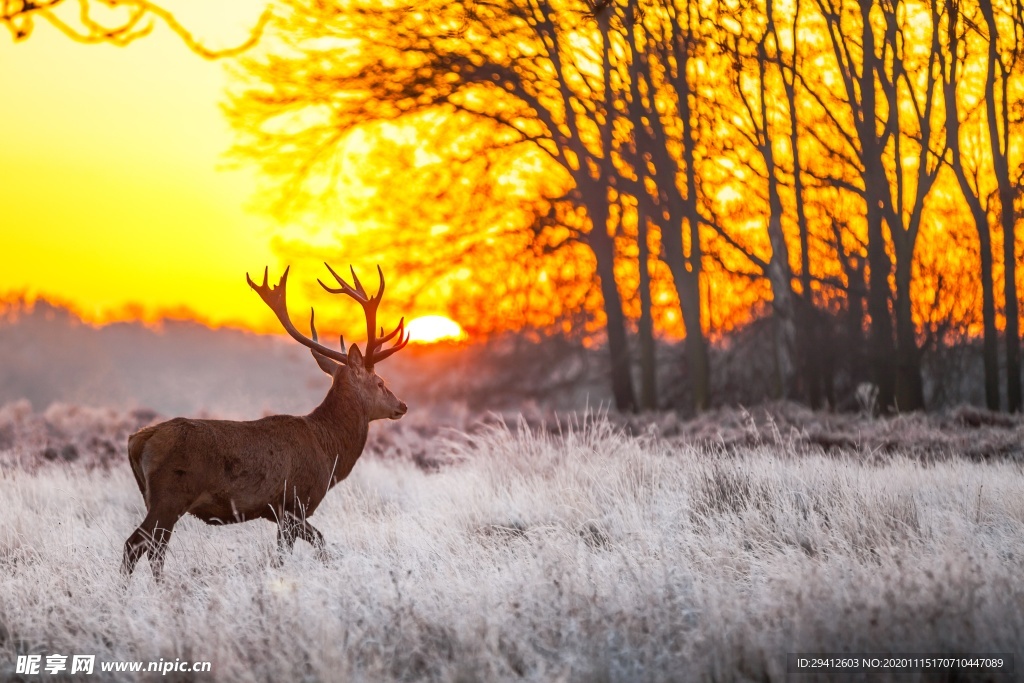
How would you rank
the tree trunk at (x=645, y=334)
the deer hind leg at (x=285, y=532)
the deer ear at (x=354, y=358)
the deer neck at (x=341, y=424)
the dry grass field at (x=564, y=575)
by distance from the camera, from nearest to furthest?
the dry grass field at (x=564, y=575) → the deer hind leg at (x=285, y=532) → the deer neck at (x=341, y=424) → the deer ear at (x=354, y=358) → the tree trunk at (x=645, y=334)

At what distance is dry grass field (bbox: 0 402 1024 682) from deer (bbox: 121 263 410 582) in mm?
300

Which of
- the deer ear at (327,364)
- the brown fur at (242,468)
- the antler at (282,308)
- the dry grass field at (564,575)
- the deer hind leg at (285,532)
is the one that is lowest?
the dry grass field at (564,575)

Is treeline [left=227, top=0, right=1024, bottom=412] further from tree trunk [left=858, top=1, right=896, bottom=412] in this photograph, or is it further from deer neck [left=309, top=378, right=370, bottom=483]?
deer neck [left=309, top=378, right=370, bottom=483]

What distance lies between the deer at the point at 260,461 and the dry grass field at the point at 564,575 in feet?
0.98

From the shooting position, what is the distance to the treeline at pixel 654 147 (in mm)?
16656

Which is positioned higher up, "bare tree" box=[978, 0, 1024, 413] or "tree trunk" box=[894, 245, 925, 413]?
"bare tree" box=[978, 0, 1024, 413]

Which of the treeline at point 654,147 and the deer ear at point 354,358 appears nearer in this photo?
the deer ear at point 354,358

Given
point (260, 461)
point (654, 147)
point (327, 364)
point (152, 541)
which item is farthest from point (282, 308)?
point (654, 147)

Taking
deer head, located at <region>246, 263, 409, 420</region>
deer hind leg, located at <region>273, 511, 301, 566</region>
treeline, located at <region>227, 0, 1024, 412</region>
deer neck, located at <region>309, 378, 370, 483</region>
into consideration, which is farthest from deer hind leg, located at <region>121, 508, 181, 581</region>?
treeline, located at <region>227, 0, 1024, 412</region>

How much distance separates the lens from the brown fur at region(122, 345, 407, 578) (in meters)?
6.28

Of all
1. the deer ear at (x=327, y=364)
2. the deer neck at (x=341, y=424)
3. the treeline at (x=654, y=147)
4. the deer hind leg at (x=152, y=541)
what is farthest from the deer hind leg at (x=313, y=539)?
the treeline at (x=654, y=147)

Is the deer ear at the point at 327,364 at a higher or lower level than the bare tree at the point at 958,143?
lower

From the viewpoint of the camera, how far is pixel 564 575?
232 inches

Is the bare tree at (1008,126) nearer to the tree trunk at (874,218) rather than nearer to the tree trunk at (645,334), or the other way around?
the tree trunk at (874,218)
